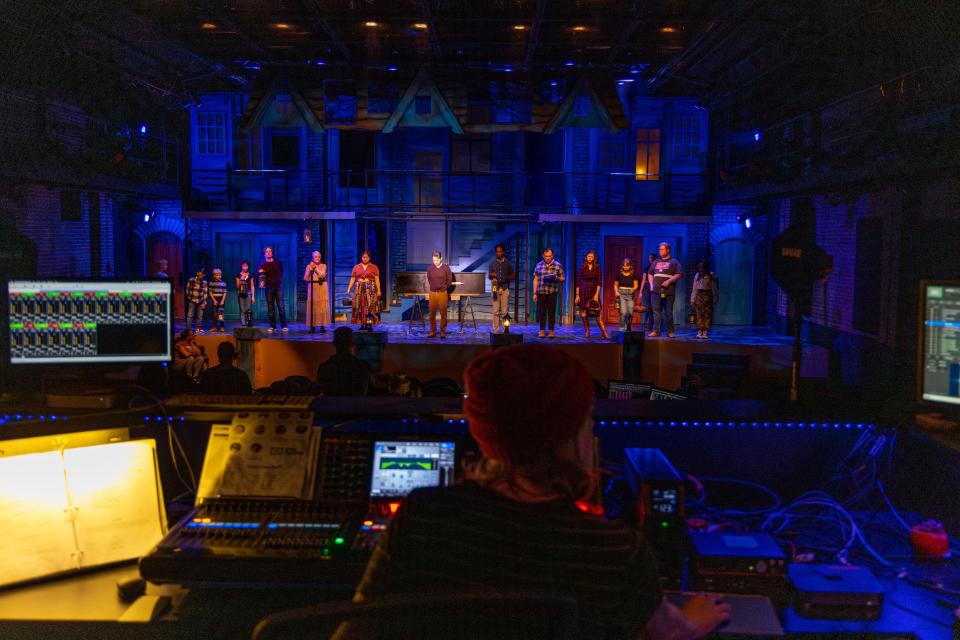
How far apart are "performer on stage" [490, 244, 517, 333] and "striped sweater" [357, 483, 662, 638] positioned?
1414 cm

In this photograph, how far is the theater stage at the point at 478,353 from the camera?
1403cm

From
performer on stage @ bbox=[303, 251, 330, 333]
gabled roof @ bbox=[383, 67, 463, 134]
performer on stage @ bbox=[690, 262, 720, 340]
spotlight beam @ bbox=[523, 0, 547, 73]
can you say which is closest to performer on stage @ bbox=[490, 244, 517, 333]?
gabled roof @ bbox=[383, 67, 463, 134]

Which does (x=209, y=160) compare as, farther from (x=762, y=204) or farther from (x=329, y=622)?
(x=329, y=622)

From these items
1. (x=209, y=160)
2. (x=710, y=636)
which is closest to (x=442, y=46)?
(x=209, y=160)

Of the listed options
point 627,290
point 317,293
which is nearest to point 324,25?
point 317,293

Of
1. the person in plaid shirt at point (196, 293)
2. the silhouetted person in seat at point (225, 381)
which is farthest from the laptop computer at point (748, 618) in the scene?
the person in plaid shirt at point (196, 293)

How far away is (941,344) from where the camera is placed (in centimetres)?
312

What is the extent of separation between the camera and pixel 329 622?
50.8 inches

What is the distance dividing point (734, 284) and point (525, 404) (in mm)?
18226

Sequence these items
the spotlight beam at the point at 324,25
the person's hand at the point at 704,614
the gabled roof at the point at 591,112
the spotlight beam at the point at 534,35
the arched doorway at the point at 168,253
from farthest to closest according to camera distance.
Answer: the arched doorway at the point at 168,253, the gabled roof at the point at 591,112, the spotlight beam at the point at 324,25, the spotlight beam at the point at 534,35, the person's hand at the point at 704,614

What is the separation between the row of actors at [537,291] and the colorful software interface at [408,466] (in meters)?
12.4

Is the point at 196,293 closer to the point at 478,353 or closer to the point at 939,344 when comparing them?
the point at 478,353

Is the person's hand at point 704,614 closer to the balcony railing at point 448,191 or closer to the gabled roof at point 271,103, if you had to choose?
the gabled roof at point 271,103

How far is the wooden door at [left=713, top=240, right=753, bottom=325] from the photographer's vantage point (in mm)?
18875
